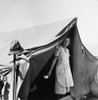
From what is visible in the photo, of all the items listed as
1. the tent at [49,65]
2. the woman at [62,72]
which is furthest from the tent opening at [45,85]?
the woman at [62,72]

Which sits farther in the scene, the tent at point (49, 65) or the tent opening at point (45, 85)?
the tent opening at point (45, 85)

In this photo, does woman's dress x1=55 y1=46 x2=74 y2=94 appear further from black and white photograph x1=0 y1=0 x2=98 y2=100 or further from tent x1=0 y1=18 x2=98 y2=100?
tent x1=0 y1=18 x2=98 y2=100

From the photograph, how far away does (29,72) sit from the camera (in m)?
2.86

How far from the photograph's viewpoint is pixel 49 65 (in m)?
3.84

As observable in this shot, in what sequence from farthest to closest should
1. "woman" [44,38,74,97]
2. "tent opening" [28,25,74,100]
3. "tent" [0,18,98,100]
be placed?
"tent opening" [28,25,74,100]
"woman" [44,38,74,97]
"tent" [0,18,98,100]

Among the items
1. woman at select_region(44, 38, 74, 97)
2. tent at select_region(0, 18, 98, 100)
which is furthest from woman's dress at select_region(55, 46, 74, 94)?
tent at select_region(0, 18, 98, 100)

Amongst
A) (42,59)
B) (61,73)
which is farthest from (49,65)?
(42,59)

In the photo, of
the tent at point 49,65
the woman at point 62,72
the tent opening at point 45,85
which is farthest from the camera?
the tent opening at point 45,85

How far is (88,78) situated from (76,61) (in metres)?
0.82

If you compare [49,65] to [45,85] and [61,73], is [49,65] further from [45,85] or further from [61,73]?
[45,85]

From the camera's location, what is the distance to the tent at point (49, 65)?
111 inches

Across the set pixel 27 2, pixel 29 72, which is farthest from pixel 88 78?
pixel 27 2

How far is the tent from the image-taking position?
2828mm

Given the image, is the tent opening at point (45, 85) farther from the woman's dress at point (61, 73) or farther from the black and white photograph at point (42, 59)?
the woman's dress at point (61, 73)
